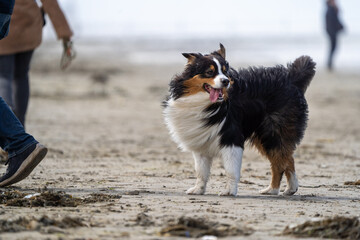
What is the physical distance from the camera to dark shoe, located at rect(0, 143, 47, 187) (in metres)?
5.25

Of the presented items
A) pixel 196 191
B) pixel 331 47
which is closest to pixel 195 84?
pixel 196 191

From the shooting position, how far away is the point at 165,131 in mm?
10453

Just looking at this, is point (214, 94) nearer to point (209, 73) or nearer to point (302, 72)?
point (209, 73)

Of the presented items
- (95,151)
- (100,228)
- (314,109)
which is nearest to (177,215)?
(100,228)

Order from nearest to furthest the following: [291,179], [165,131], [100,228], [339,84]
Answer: [100,228] < [291,179] < [165,131] < [339,84]

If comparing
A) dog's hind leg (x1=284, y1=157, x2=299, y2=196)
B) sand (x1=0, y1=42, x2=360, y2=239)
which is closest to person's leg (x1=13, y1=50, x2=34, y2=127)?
sand (x1=0, y1=42, x2=360, y2=239)

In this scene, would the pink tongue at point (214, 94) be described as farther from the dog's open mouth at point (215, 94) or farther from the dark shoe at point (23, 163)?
the dark shoe at point (23, 163)

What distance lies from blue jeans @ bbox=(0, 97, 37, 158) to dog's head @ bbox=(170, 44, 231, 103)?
127 cm

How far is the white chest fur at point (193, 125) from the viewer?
5.47 meters

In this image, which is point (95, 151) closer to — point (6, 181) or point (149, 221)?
point (6, 181)

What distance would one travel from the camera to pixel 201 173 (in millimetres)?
5609

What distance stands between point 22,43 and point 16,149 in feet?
5.63

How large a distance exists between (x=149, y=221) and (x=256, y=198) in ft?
4.67

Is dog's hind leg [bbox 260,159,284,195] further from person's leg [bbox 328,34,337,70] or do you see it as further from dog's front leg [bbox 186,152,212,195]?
person's leg [bbox 328,34,337,70]
